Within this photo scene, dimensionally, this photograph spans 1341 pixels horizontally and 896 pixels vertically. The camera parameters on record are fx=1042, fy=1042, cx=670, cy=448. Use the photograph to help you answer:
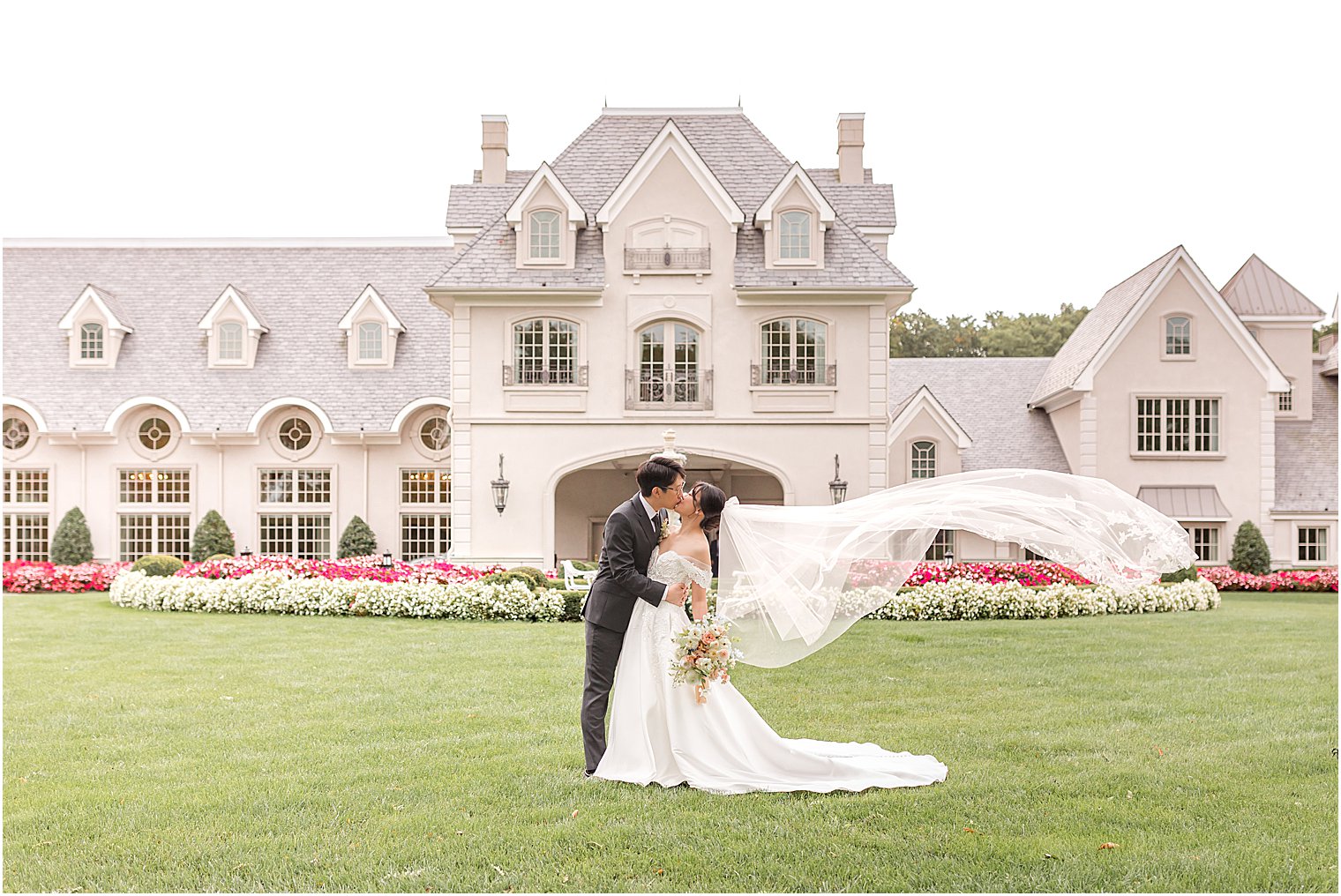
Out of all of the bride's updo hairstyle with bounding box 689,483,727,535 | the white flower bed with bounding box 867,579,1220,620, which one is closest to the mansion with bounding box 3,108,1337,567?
the white flower bed with bounding box 867,579,1220,620

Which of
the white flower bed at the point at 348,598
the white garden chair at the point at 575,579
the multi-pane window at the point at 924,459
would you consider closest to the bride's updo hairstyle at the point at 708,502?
the white flower bed at the point at 348,598

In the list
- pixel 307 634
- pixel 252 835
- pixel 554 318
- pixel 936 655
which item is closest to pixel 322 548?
pixel 554 318

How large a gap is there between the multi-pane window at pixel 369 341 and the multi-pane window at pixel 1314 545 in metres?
23.5

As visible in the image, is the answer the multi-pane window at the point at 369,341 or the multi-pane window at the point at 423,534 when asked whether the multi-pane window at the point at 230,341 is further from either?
the multi-pane window at the point at 423,534

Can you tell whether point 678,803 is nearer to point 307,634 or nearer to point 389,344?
point 307,634

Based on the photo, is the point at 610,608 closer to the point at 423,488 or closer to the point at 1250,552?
the point at 423,488

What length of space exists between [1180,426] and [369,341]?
20468 mm

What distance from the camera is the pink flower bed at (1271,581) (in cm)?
2369

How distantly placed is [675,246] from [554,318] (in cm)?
295

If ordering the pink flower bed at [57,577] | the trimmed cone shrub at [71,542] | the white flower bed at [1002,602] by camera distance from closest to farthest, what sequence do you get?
the white flower bed at [1002,602]
the pink flower bed at [57,577]
the trimmed cone shrub at [71,542]

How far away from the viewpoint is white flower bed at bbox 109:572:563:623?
1738 centimetres

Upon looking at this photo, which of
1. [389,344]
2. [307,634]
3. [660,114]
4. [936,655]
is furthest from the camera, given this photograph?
[389,344]

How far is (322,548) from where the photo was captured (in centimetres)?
2597

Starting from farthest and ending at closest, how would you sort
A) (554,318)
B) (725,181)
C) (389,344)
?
(389,344), (725,181), (554,318)
